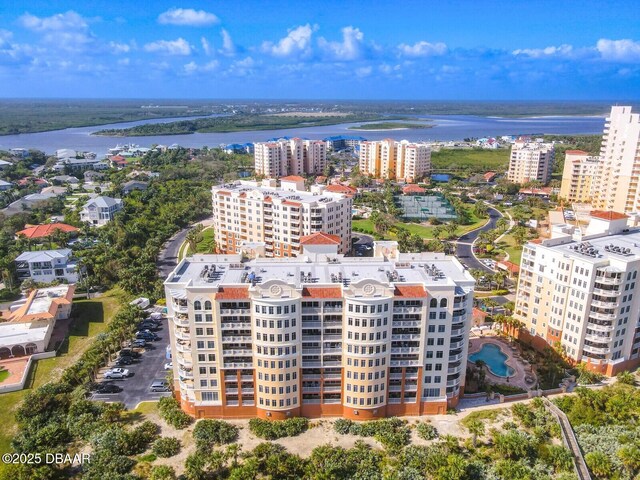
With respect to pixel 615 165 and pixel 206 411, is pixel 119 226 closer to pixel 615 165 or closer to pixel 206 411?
pixel 206 411

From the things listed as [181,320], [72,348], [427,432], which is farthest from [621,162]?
[72,348]

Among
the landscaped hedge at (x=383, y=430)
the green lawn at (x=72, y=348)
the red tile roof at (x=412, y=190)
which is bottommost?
the green lawn at (x=72, y=348)

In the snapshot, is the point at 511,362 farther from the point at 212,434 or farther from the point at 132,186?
the point at 132,186

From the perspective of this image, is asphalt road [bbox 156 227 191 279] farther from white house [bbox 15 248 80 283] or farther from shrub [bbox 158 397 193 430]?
shrub [bbox 158 397 193 430]

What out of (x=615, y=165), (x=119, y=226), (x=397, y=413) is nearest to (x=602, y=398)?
(x=397, y=413)

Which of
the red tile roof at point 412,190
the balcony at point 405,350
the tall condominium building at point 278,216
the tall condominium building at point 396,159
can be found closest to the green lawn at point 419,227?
the tall condominium building at point 278,216

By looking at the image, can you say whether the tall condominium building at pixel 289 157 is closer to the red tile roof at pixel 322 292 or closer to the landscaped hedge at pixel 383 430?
the red tile roof at pixel 322 292
